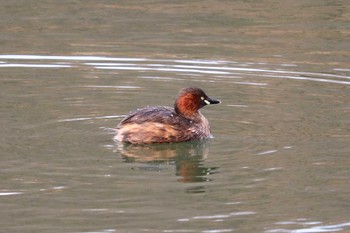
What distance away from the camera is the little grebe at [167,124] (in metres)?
12.5

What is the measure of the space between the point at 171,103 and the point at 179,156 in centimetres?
261

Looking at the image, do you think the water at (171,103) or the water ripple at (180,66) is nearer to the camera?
the water at (171,103)

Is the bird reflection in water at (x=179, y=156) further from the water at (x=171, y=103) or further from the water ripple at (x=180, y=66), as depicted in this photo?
the water ripple at (x=180, y=66)

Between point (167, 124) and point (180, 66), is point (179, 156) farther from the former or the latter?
point (180, 66)

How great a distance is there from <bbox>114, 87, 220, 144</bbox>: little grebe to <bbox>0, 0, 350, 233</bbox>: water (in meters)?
0.17

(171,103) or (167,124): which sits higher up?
(167,124)

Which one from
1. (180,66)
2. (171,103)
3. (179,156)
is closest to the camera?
(179,156)

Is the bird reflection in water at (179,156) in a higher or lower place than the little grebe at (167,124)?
lower

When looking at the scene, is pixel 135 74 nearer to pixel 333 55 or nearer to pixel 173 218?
pixel 333 55

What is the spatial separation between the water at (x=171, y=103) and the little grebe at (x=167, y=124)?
0.17 m

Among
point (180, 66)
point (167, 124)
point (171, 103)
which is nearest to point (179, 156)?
point (167, 124)

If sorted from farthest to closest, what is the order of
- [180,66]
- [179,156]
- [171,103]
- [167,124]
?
[180,66], [171,103], [167,124], [179,156]

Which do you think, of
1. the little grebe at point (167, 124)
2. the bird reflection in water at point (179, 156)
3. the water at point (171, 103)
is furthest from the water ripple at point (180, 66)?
the bird reflection in water at point (179, 156)

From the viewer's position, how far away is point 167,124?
12672mm
